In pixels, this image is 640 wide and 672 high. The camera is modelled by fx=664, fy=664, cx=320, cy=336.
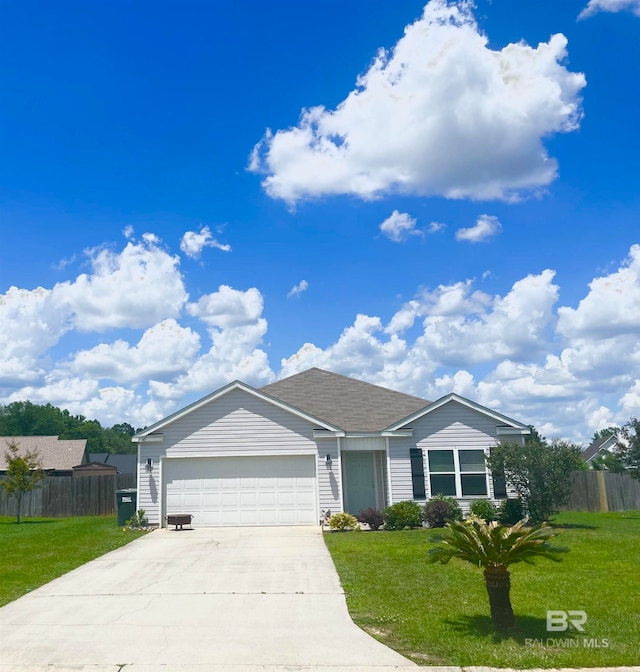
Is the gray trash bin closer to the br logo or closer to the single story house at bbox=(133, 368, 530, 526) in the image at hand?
the single story house at bbox=(133, 368, 530, 526)

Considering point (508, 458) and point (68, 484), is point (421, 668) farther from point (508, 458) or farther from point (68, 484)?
point (68, 484)

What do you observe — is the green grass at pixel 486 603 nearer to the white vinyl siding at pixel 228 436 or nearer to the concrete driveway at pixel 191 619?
the concrete driveway at pixel 191 619

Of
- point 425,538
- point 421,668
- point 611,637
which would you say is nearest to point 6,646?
point 421,668

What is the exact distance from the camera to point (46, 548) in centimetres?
1633

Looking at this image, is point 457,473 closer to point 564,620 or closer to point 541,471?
point 541,471

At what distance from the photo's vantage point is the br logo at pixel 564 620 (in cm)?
795

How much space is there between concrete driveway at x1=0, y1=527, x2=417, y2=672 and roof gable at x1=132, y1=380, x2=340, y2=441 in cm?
711

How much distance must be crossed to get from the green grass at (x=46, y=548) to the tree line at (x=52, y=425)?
71483mm

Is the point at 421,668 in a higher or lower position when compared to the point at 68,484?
lower

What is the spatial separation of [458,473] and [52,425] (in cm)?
8951

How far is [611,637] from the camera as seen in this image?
7.59 m

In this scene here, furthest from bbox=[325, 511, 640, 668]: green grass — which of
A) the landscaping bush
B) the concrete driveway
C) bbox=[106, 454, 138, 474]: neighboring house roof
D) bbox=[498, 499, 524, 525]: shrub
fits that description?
bbox=[106, 454, 138, 474]: neighboring house roof

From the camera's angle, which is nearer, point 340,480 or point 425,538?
point 425,538

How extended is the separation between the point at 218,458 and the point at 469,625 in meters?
14.3
